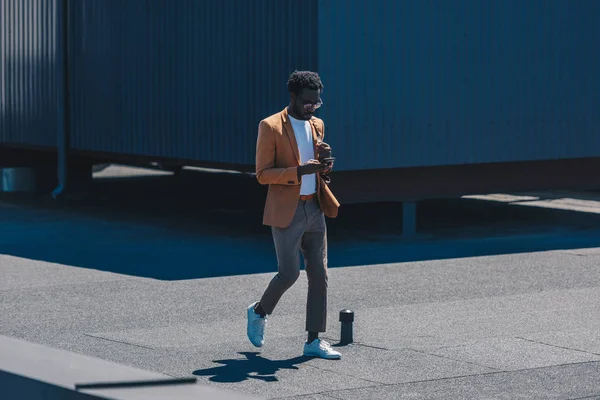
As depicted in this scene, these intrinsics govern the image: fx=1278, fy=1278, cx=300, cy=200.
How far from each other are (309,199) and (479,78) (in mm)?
8219

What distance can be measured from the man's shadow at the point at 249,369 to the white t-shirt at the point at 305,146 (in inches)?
50.0

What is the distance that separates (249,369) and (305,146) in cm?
173

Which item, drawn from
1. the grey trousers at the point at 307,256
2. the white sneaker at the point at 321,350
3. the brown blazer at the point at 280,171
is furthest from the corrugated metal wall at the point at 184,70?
the white sneaker at the point at 321,350

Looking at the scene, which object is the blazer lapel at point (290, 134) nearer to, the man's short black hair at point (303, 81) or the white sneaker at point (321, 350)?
the man's short black hair at point (303, 81)

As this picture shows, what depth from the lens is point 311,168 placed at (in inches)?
365

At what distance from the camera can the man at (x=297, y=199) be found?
9398 mm

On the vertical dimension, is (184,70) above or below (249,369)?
above

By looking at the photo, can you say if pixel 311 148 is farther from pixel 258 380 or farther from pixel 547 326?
pixel 547 326

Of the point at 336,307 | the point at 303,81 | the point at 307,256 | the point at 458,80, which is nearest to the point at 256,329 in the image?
the point at 307,256

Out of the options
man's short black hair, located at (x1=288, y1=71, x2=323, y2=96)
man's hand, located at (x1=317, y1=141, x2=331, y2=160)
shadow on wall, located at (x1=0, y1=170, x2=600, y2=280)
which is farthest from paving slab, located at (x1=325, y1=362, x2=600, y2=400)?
shadow on wall, located at (x1=0, y1=170, x2=600, y2=280)

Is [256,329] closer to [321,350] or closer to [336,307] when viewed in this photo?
[321,350]

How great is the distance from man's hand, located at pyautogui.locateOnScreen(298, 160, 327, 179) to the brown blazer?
0.05m

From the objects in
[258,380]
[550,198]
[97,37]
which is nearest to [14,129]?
[97,37]

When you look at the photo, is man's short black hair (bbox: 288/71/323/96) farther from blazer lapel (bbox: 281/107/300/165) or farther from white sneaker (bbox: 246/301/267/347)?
white sneaker (bbox: 246/301/267/347)
